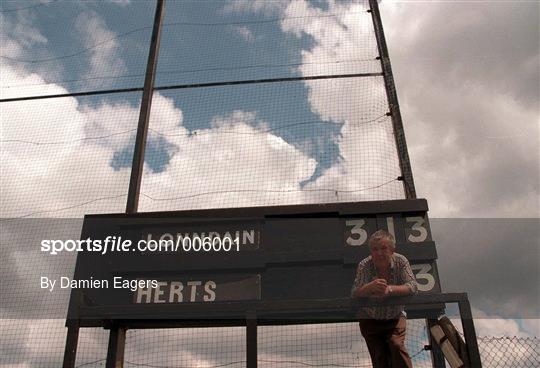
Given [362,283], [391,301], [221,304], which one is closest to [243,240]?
[221,304]

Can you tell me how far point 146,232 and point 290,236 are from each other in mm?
1144

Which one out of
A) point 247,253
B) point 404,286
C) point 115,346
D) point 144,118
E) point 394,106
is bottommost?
point 115,346

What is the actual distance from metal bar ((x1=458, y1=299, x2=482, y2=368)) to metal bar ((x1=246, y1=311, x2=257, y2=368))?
123 cm

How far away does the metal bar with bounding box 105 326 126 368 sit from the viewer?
3.61 meters

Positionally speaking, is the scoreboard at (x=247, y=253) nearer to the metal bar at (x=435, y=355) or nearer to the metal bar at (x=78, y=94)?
the metal bar at (x=435, y=355)

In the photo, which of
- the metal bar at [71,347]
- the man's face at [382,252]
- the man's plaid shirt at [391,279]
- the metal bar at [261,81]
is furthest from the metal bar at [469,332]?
the metal bar at [261,81]

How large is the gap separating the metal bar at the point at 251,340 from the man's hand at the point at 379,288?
0.73 m

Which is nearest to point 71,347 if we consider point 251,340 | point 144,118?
point 251,340

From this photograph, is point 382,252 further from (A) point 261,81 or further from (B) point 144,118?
(B) point 144,118

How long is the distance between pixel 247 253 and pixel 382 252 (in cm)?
110

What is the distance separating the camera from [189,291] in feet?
12.0

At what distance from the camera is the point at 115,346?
11.8 feet

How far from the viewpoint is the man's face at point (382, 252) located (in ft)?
9.91

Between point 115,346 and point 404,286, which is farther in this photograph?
point 115,346
